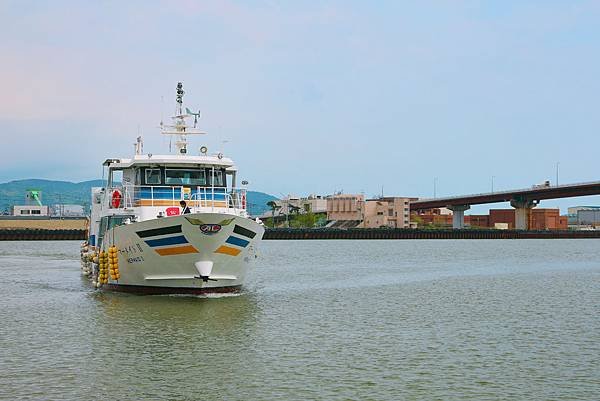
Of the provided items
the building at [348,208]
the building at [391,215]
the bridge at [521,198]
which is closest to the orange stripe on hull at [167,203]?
the bridge at [521,198]

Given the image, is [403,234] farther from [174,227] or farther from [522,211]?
[174,227]

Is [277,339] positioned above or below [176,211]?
below

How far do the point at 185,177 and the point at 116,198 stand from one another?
9.28ft

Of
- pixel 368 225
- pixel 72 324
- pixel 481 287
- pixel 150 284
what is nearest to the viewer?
pixel 72 324

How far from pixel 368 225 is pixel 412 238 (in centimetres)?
4152

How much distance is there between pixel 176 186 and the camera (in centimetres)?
3041

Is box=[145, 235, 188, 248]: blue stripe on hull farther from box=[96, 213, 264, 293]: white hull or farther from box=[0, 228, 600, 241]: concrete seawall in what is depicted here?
box=[0, 228, 600, 241]: concrete seawall

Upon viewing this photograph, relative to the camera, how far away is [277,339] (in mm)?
21891

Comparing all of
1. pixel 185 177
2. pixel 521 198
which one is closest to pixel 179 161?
pixel 185 177

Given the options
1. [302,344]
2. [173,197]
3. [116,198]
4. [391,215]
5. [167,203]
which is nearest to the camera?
[302,344]

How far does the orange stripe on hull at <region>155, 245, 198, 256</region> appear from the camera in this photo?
88.5 ft

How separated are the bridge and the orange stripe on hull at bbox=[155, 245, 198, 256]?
132 m

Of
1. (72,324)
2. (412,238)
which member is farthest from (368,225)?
(72,324)

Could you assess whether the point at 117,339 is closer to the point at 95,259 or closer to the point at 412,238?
the point at 95,259
